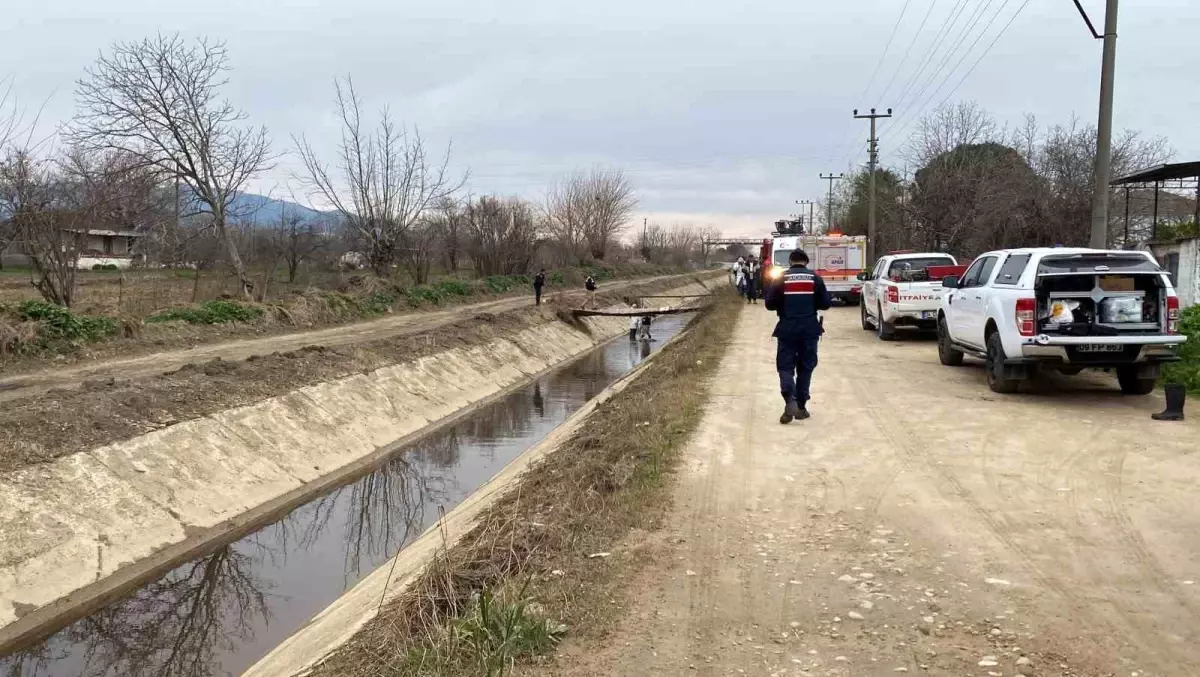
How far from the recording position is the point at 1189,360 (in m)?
10.8

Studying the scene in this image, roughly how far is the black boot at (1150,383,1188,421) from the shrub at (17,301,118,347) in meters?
17.5

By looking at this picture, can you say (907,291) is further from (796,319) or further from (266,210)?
(266,210)

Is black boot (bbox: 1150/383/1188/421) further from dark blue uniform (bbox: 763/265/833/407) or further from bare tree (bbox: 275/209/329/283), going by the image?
bare tree (bbox: 275/209/329/283)

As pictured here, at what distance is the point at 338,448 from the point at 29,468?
504 cm

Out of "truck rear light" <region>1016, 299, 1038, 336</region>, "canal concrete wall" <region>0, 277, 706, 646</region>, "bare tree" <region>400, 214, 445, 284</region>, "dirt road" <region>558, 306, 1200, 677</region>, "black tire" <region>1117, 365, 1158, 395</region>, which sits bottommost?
"canal concrete wall" <region>0, 277, 706, 646</region>

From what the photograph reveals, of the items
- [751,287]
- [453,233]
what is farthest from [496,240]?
[751,287]

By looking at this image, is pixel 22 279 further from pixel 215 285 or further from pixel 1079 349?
pixel 1079 349

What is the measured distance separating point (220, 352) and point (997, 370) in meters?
15.0

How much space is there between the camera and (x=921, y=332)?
1831 centimetres

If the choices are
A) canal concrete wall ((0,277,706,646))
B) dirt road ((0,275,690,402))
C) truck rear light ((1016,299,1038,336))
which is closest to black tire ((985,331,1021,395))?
truck rear light ((1016,299,1038,336))

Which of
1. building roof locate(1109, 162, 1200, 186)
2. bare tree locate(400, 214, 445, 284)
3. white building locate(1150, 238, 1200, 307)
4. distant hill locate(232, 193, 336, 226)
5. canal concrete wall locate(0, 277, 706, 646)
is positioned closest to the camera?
canal concrete wall locate(0, 277, 706, 646)

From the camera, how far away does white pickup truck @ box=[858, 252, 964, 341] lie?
1617 cm

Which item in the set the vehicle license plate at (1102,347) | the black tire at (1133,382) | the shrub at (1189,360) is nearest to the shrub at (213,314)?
the vehicle license plate at (1102,347)

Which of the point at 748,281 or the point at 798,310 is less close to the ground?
the point at 798,310
